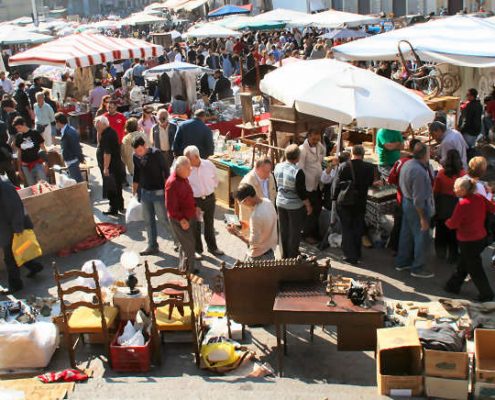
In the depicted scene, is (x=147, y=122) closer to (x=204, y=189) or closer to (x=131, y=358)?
(x=204, y=189)

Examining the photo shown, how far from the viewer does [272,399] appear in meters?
4.82

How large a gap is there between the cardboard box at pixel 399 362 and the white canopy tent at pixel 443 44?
221 inches

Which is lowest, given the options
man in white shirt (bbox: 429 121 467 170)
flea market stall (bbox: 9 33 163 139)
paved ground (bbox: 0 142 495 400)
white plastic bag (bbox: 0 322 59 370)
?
paved ground (bbox: 0 142 495 400)

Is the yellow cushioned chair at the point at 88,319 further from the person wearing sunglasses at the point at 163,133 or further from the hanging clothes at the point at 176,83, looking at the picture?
the hanging clothes at the point at 176,83

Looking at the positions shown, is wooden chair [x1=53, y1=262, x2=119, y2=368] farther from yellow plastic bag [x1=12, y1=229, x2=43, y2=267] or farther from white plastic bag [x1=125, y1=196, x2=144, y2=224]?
white plastic bag [x1=125, y1=196, x2=144, y2=224]

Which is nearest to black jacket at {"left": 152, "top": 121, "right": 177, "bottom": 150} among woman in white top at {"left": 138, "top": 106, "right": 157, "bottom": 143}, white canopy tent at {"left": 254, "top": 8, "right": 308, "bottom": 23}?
woman in white top at {"left": 138, "top": 106, "right": 157, "bottom": 143}

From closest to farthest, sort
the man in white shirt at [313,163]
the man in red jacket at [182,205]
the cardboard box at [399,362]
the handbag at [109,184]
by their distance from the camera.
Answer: the cardboard box at [399,362], the man in red jacket at [182,205], the man in white shirt at [313,163], the handbag at [109,184]

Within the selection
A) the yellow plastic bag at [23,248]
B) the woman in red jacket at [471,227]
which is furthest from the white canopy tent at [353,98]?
the yellow plastic bag at [23,248]

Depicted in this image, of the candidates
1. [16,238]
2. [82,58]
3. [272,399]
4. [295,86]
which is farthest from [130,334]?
[82,58]

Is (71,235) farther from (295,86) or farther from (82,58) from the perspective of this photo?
(82,58)

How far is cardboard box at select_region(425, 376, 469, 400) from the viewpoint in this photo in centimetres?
485

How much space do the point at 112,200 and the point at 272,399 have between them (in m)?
5.95

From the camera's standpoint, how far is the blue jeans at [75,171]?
33.2 feet

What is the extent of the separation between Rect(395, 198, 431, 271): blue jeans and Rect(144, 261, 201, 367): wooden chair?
2.84m
